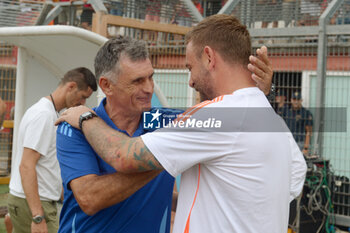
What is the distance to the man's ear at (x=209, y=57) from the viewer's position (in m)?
2.07

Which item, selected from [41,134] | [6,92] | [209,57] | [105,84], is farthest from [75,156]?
[6,92]

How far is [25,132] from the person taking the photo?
4.23 meters

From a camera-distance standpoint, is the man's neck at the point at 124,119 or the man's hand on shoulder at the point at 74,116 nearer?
the man's hand on shoulder at the point at 74,116

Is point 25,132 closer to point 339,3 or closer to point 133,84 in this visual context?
point 133,84

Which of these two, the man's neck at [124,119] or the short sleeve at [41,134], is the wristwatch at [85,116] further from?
the short sleeve at [41,134]

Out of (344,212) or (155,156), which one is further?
(344,212)

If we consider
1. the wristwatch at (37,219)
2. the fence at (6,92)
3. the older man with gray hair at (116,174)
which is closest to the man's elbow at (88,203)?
the older man with gray hair at (116,174)

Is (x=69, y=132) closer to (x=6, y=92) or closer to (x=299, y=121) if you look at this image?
(x=299, y=121)

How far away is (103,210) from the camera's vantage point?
234 centimetres

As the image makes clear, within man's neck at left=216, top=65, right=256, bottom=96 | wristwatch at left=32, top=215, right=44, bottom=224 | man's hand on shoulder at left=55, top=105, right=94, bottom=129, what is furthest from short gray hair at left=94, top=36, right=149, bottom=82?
wristwatch at left=32, top=215, right=44, bottom=224

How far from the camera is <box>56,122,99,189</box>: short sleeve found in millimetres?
2240

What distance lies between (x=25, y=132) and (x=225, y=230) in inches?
109

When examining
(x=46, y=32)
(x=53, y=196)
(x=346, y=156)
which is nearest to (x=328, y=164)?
(x=346, y=156)

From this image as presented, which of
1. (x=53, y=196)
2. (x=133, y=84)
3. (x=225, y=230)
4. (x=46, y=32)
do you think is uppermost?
(x=46, y=32)
